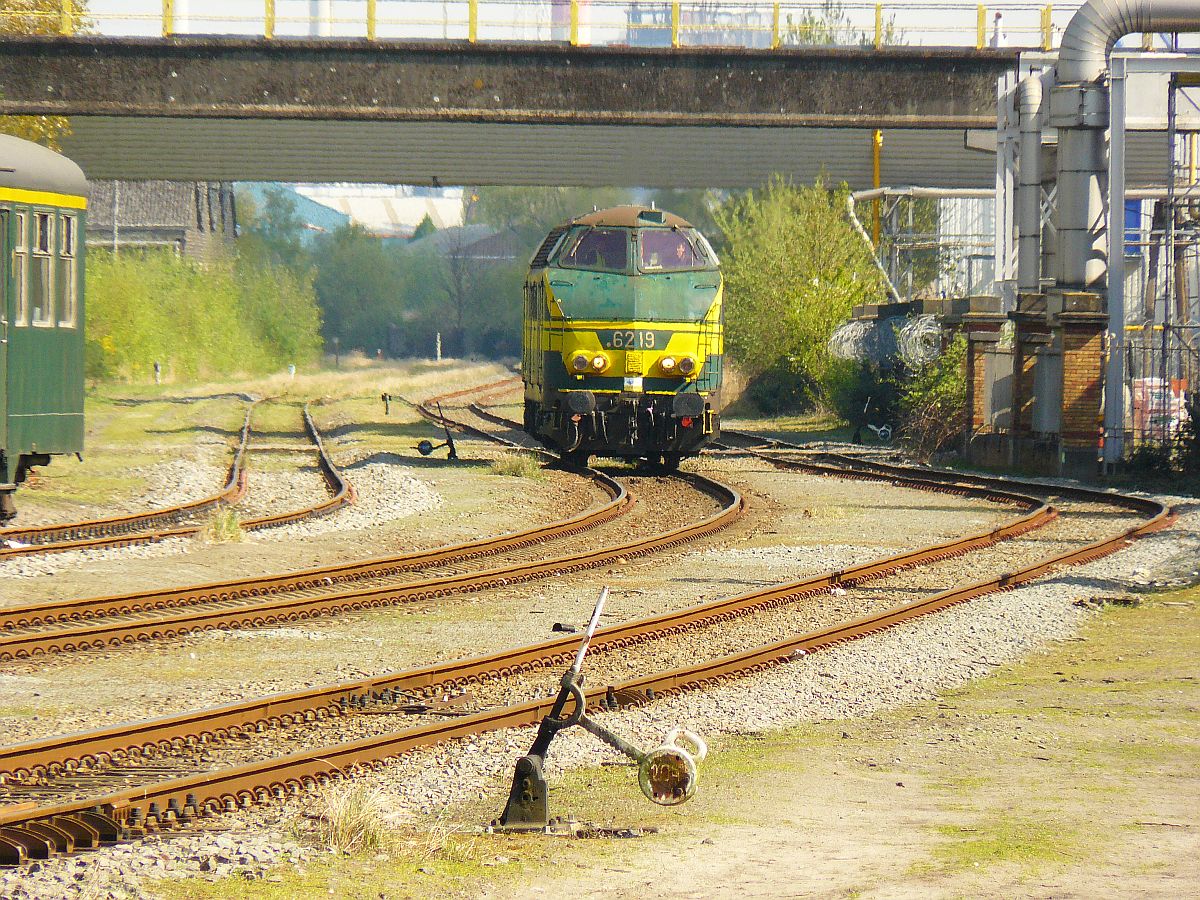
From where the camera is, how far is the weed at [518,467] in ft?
73.3

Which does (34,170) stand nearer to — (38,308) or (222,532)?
(38,308)

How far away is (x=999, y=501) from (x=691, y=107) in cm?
1064

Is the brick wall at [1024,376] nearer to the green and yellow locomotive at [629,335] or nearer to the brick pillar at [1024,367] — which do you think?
the brick pillar at [1024,367]

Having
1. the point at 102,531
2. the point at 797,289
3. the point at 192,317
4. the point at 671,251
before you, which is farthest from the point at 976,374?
the point at 192,317

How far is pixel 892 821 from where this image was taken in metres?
6.22

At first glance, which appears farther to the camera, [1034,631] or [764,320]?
[764,320]

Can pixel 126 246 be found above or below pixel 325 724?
above

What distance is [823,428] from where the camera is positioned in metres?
34.9

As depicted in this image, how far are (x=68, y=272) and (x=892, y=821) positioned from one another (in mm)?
11569

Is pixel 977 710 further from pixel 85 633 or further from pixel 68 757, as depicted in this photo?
pixel 85 633

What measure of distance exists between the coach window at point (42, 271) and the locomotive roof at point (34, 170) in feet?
1.03

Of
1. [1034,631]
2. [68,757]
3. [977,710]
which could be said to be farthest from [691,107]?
[68,757]

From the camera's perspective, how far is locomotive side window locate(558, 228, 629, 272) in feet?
66.9

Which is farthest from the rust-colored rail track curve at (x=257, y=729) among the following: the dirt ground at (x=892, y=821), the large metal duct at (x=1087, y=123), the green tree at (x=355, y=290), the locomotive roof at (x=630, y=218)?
the green tree at (x=355, y=290)
